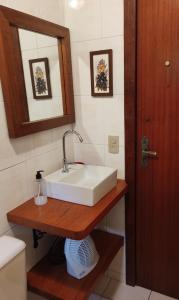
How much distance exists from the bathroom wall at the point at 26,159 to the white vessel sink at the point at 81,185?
0.39ft

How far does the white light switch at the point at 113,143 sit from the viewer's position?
1.66 meters

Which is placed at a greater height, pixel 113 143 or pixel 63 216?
pixel 113 143

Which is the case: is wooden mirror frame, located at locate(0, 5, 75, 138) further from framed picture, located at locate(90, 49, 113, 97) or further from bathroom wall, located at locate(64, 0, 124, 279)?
framed picture, located at locate(90, 49, 113, 97)

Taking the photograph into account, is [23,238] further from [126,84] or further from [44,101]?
[126,84]

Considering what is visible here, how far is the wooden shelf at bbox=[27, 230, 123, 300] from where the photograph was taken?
1.33 meters

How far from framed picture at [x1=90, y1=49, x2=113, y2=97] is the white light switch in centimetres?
29

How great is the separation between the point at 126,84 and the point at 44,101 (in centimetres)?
51

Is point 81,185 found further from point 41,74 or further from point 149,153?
point 41,74

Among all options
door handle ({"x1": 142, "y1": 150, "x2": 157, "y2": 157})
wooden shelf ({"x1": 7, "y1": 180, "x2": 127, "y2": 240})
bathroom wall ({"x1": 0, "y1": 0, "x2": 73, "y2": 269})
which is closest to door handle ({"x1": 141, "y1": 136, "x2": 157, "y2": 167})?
door handle ({"x1": 142, "y1": 150, "x2": 157, "y2": 157})

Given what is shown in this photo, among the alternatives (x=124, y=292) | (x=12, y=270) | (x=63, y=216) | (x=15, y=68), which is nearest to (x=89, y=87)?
(x=15, y=68)

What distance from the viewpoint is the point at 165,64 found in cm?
141

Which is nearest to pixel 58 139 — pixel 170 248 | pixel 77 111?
pixel 77 111

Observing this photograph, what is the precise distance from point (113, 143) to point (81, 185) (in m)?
0.41

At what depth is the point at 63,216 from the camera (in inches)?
50.4
